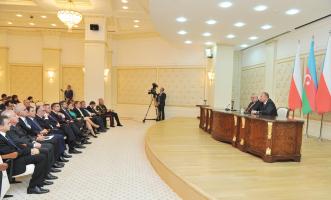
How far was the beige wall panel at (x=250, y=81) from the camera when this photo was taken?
1071cm

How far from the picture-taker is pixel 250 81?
38.1 ft

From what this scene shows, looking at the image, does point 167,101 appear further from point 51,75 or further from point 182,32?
point 51,75

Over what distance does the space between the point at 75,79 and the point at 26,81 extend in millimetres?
2595

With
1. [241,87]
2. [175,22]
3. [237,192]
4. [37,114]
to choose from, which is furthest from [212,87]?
[237,192]

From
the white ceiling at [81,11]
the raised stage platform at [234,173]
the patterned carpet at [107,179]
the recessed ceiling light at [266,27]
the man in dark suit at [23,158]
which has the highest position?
the white ceiling at [81,11]

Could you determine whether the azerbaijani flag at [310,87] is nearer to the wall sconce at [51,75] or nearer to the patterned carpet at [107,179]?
the patterned carpet at [107,179]

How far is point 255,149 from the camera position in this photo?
508 cm

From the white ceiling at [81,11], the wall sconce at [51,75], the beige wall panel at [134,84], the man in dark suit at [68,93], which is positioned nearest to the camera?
the white ceiling at [81,11]

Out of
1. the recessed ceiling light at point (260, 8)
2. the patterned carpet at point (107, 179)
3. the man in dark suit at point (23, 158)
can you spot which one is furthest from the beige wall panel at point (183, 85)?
the man in dark suit at point (23, 158)

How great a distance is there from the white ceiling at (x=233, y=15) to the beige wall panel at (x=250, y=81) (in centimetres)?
192

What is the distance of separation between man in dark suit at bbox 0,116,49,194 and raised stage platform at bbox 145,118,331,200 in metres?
1.81

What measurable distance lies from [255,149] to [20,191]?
398 centimetres

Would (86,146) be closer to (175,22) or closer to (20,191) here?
(20,191)

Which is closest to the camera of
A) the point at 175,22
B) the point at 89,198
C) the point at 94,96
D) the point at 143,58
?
the point at 89,198
